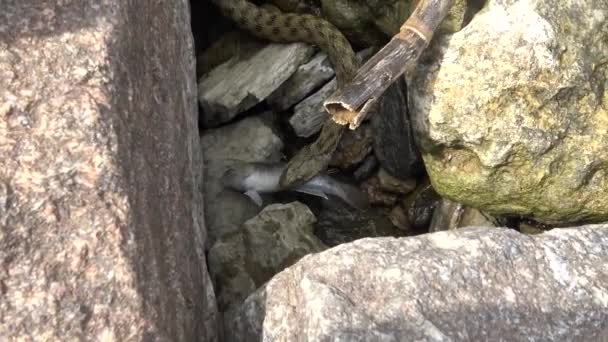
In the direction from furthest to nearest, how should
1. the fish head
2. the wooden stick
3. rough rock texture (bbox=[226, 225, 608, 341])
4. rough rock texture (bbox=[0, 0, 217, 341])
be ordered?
the fish head
the wooden stick
rough rock texture (bbox=[226, 225, 608, 341])
rough rock texture (bbox=[0, 0, 217, 341])

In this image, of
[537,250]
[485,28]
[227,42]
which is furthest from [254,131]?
[537,250]

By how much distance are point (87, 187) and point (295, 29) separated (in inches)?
94.9

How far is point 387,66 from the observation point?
3.02m

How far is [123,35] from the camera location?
2.35 metres

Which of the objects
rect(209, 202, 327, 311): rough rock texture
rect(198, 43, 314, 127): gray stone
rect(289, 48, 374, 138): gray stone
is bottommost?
rect(209, 202, 327, 311): rough rock texture

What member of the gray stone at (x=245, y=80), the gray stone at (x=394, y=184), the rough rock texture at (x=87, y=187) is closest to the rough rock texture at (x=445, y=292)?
the rough rock texture at (x=87, y=187)

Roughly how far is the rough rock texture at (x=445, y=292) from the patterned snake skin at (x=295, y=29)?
1.86 meters

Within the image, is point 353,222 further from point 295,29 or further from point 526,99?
point 526,99

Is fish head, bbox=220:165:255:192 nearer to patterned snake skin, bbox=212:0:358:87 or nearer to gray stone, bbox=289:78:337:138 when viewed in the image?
gray stone, bbox=289:78:337:138

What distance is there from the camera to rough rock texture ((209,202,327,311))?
10.7ft

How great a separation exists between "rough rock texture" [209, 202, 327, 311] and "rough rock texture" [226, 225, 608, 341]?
79cm

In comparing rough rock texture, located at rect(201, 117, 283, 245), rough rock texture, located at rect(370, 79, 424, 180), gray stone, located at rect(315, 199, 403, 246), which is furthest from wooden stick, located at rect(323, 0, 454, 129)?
gray stone, located at rect(315, 199, 403, 246)

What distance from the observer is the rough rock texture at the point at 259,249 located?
10.7ft

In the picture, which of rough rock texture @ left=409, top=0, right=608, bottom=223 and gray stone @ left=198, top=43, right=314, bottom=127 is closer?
rough rock texture @ left=409, top=0, right=608, bottom=223
